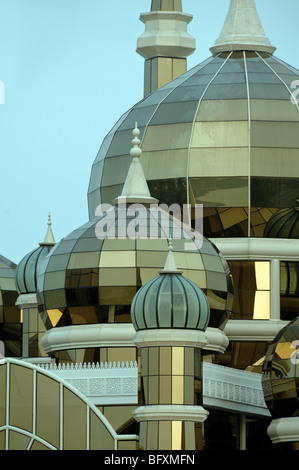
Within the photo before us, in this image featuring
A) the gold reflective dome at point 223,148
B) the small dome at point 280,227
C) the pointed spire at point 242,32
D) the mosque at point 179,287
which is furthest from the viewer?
the pointed spire at point 242,32

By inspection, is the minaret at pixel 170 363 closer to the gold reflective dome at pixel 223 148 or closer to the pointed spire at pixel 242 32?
the gold reflective dome at pixel 223 148

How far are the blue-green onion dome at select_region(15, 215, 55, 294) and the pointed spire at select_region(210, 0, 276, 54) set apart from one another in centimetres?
846

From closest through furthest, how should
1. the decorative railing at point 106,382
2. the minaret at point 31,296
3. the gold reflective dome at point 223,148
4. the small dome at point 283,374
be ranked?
the small dome at point 283,374 < the decorative railing at point 106,382 < the gold reflective dome at point 223,148 < the minaret at point 31,296

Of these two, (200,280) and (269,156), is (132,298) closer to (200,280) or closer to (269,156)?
(200,280)

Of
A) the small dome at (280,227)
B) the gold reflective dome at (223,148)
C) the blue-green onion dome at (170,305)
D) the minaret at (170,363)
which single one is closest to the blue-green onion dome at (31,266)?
the gold reflective dome at (223,148)

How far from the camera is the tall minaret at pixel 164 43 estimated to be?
8862 centimetres

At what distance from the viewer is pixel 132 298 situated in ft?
233

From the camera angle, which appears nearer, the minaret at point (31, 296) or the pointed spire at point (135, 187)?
the pointed spire at point (135, 187)

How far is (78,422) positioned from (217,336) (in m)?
7.78

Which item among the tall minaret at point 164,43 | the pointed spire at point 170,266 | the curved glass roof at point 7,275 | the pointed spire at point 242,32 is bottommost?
the pointed spire at point 170,266

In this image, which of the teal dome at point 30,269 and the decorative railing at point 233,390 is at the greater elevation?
the teal dome at point 30,269

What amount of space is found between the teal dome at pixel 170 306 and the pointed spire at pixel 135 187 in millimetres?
7325
